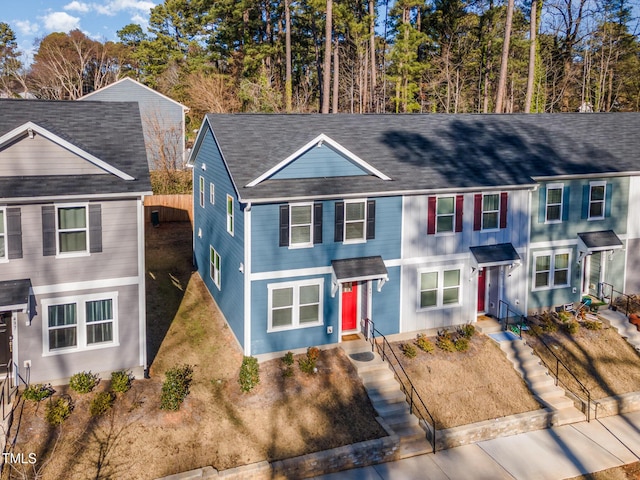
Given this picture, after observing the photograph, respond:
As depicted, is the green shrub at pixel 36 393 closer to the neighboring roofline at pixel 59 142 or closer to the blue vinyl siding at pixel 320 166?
the neighboring roofline at pixel 59 142

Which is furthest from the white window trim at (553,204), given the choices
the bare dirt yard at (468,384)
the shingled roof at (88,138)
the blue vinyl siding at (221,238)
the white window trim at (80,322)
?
the white window trim at (80,322)

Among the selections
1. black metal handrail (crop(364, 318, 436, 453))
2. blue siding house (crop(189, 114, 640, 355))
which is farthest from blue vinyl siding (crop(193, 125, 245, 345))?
black metal handrail (crop(364, 318, 436, 453))

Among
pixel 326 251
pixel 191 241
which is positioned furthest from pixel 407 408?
pixel 191 241

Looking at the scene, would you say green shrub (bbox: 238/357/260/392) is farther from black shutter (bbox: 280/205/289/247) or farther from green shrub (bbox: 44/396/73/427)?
green shrub (bbox: 44/396/73/427)

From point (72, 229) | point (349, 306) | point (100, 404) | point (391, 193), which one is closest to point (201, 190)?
point (349, 306)

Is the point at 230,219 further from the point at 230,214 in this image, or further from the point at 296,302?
the point at 296,302

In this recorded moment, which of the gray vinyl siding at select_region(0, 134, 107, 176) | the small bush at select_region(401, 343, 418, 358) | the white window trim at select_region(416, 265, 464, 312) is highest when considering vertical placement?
the gray vinyl siding at select_region(0, 134, 107, 176)
